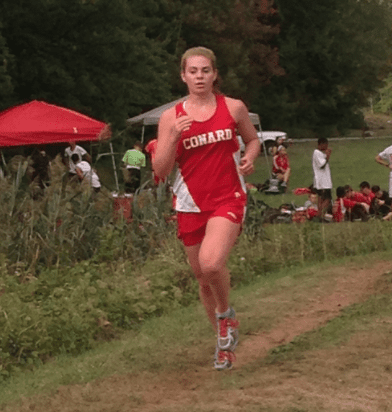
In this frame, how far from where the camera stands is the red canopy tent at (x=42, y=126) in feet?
68.8

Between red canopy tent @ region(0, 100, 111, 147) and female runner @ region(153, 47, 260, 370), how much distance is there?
13985 millimetres

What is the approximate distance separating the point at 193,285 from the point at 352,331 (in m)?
3.24

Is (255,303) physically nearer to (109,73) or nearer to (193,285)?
(193,285)

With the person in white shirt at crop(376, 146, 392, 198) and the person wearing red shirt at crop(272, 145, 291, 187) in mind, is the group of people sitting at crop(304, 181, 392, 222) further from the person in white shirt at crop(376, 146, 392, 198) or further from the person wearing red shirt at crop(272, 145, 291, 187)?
the person wearing red shirt at crop(272, 145, 291, 187)

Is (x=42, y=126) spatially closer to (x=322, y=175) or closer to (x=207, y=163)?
(x=322, y=175)

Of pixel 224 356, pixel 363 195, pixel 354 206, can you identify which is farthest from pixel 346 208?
pixel 224 356

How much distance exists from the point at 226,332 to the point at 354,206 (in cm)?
1147

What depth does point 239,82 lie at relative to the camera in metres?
52.0

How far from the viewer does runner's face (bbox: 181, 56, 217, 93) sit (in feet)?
22.0

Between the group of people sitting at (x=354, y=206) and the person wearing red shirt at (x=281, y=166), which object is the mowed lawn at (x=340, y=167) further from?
the group of people sitting at (x=354, y=206)

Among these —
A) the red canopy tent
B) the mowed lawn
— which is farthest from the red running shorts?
the mowed lawn

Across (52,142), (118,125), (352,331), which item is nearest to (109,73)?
(118,125)

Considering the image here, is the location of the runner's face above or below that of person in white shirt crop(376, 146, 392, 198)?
above

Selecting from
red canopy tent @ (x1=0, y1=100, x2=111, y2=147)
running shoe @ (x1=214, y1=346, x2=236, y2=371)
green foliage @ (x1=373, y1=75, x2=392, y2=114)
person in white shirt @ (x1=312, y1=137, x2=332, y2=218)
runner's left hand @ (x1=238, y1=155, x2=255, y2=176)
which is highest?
runner's left hand @ (x1=238, y1=155, x2=255, y2=176)
